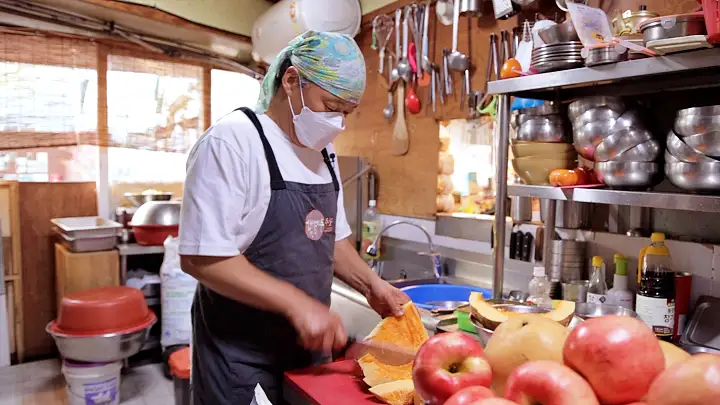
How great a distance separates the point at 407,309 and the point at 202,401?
0.55 meters

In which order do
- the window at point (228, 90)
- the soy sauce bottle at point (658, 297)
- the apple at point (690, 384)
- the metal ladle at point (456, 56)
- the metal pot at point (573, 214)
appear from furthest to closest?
the window at point (228, 90) < the metal ladle at point (456, 56) < the metal pot at point (573, 214) < the soy sauce bottle at point (658, 297) < the apple at point (690, 384)

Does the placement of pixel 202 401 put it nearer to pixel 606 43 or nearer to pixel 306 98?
pixel 306 98

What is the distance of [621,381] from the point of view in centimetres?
68

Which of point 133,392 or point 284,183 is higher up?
point 284,183

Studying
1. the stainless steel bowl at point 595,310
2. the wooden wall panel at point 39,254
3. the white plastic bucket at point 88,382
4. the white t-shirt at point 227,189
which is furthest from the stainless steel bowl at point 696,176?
the wooden wall panel at point 39,254

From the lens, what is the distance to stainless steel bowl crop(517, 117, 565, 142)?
67.0 inches

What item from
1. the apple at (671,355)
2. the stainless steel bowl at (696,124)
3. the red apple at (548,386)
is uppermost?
the stainless steel bowl at (696,124)

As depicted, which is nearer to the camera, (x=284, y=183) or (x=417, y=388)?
(x=417, y=388)

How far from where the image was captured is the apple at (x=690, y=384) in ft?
1.99

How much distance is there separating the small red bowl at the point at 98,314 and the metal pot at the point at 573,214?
2176mm

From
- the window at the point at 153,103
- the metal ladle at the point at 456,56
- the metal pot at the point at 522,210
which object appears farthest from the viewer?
the window at the point at 153,103

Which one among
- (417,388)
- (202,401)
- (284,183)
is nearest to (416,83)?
(284,183)

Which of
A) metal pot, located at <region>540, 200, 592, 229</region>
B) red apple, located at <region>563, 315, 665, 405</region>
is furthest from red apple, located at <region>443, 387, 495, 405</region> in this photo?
metal pot, located at <region>540, 200, 592, 229</region>

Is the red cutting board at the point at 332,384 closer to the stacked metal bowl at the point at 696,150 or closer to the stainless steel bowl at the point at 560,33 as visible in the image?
the stacked metal bowl at the point at 696,150
